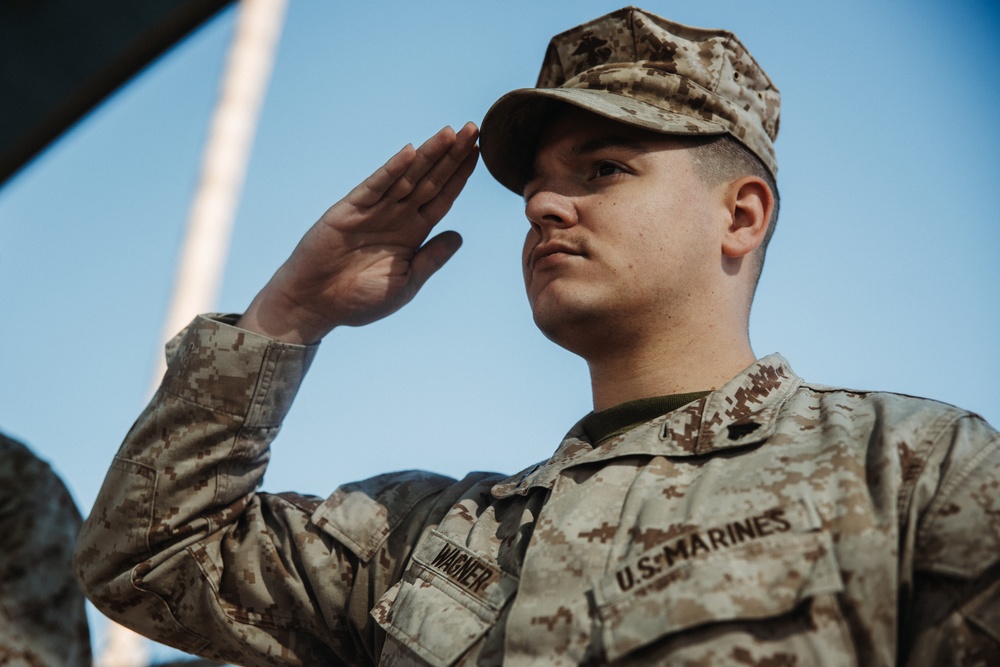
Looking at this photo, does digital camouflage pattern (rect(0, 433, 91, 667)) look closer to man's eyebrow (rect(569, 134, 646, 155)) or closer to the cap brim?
the cap brim

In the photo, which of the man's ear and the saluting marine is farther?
the man's ear

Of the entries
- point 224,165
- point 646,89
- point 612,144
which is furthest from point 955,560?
point 224,165

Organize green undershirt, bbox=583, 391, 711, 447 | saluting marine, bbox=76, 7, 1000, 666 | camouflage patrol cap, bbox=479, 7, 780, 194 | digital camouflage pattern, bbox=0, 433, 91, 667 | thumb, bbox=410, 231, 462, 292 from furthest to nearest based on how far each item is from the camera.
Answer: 1. digital camouflage pattern, bbox=0, 433, 91, 667
2. thumb, bbox=410, 231, 462, 292
3. camouflage patrol cap, bbox=479, 7, 780, 194
4. green undershirt, bbox=583, 391, 711, 447
5. saluting marine, bbox=76, 7, 1000, 666

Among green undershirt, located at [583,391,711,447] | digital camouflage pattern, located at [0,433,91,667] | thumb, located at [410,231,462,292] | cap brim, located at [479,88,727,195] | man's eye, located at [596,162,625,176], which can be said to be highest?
cap brim, located at [479,88,727,195]

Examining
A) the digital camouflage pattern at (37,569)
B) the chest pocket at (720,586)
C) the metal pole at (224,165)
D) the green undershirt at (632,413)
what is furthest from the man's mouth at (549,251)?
the metal pole at (224,165)

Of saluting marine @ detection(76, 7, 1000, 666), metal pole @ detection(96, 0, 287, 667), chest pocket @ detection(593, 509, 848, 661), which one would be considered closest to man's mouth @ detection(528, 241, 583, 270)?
saluting marine @ detection(76, 7, 1000, 666)

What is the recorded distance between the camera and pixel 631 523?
1.80m

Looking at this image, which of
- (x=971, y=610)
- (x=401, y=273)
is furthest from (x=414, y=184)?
(x=971, y=610)

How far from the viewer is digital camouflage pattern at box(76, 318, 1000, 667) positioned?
1.56m

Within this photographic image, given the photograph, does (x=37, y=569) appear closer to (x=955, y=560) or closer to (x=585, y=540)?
(x=585, y=540)

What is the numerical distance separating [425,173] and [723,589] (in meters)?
1.31

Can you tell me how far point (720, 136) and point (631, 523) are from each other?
104 cm

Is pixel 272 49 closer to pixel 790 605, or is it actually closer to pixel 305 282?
pixel 305 282

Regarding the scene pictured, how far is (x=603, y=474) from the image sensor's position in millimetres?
1957
